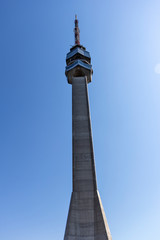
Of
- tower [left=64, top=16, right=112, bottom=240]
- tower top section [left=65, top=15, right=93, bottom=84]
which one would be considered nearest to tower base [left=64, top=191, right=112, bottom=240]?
tower [left=64, top=16, right=112, bottom=240]

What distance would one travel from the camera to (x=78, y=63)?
87.5 feet

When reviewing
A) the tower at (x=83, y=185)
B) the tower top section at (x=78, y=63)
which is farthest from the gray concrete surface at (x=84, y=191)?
the tower top section at (x=78, y=63)

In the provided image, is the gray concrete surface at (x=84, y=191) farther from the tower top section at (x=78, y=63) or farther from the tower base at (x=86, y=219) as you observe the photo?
the tower top section at (x=78, y=63)

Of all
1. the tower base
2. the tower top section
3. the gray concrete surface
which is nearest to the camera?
the tower base

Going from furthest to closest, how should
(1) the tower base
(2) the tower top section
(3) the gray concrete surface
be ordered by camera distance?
(2) the tower top section, (3) the gray concrete surface, (1) the tower base

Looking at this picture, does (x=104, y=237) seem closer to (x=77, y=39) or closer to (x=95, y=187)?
(x=95, y=187)

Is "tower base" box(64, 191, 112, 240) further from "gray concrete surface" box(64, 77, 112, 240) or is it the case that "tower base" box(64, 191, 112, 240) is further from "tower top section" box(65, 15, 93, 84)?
"tower top section" box(65, 15, 93, 84)

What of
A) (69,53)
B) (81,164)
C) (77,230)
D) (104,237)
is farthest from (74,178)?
(69,53)

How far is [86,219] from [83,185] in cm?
291

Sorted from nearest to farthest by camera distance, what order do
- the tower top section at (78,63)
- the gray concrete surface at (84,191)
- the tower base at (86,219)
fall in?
1. the tower base at (86,219)
2. the gray concrete surface at (84,191)
3. the tower top section at (78,63)

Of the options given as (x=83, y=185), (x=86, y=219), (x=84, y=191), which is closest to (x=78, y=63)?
(x=83, y=185)

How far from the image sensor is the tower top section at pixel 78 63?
26.8 metres

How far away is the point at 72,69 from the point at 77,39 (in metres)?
10.1

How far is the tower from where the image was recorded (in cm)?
1443
